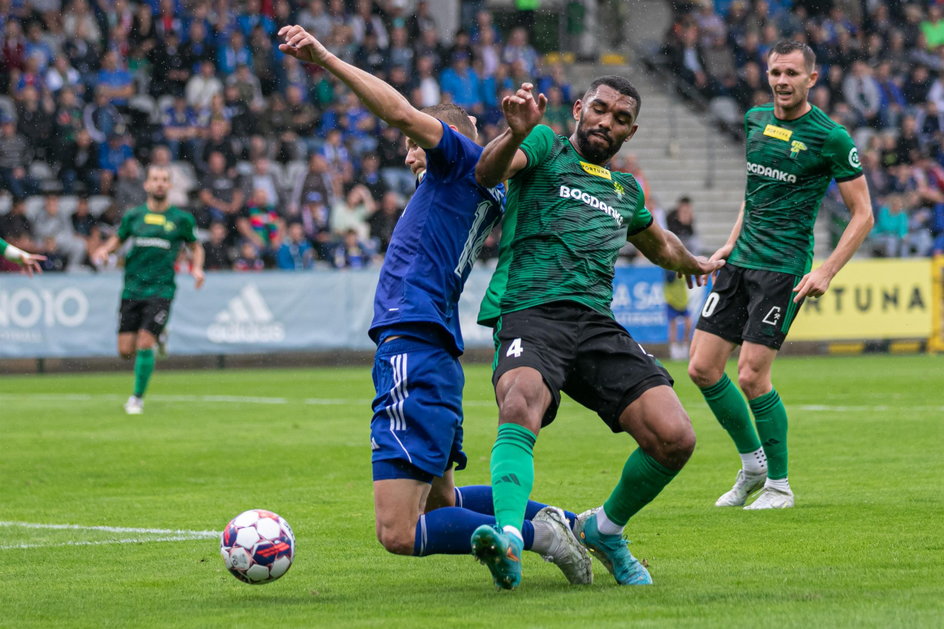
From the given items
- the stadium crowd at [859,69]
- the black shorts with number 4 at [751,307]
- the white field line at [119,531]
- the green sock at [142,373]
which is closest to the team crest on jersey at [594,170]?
the black shorts with number 4 at [751,307]

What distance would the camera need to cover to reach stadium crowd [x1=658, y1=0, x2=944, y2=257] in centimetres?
2739

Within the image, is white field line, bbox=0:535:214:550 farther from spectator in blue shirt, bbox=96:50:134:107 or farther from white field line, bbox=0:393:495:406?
spectator in blue shirt, bbox=96:50:134:107

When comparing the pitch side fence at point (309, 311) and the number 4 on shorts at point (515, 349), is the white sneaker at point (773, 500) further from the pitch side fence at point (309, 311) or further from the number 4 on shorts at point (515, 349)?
the pitch side fence at point (309, 311)

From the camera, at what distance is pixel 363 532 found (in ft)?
23.8

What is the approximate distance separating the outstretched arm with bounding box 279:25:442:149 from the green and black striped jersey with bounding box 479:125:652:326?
22.5 inches

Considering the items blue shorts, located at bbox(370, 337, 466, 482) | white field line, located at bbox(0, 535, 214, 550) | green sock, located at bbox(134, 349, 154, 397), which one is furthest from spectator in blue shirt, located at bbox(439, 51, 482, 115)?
blue shorts, located at bbox(370, 337, 466, 482)

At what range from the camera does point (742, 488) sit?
809cm

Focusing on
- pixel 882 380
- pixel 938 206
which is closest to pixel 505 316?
pixel 882 380

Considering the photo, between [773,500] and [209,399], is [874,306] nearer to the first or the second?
[209,399]

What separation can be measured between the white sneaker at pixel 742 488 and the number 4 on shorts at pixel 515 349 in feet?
9.18

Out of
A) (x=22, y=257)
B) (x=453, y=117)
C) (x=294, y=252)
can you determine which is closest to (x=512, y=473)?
(x=453, y=117)

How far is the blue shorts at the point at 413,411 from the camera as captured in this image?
553 centimetres

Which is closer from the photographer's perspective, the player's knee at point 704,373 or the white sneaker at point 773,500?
the white sneaker at point 773,500

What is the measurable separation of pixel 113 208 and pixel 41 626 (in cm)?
1717
